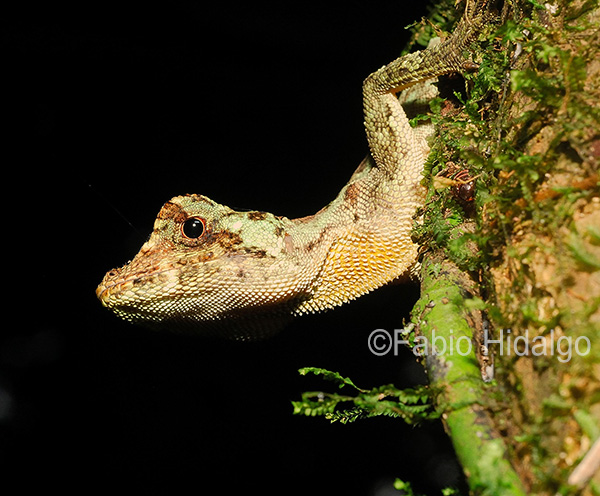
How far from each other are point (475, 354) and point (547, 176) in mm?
819

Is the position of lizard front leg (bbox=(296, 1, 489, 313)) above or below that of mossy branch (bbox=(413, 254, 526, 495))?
above

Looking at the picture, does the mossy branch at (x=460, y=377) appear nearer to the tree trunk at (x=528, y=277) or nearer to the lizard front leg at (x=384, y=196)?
the tree trunk at (x=528, y=277)

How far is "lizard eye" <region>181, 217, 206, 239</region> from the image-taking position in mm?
3729

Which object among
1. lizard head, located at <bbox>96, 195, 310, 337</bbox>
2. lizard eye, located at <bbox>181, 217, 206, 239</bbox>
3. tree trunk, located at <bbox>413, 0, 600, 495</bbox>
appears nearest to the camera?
tree trunk, located at <bbox>413, 0, 600, 495</bbox>

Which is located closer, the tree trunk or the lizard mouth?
the tree trunk

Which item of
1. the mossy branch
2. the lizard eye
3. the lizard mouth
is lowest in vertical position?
the mossy branch

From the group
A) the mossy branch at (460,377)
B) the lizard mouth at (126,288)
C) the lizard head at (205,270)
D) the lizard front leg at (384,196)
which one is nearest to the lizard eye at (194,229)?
the lizard head at (205,270)

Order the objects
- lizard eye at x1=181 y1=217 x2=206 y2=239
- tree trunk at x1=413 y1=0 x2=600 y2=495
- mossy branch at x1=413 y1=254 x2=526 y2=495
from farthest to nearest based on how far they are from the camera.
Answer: lizard eye at x1=181 y1=217 x2=206 y2=239
mossy branch at x1=413 y1=254 x2=526 y2=495
tree trunk at x1=413 y1=0 x2=600 y2=495

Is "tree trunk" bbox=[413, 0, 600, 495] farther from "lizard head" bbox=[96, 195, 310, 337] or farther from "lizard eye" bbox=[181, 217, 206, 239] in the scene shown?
"lizard eye" bbox=[181, 217, 206, 239]

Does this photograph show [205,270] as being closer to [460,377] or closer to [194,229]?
[194,229]

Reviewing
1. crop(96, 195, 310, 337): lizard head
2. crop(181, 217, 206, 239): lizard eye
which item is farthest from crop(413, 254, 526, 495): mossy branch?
crop(181, 217, 206, 239): lizard eye

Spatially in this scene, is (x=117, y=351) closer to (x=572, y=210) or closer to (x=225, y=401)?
(x=225, y=401)

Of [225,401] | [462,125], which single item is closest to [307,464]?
[225,401]

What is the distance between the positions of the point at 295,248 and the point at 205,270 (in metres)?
0.67
